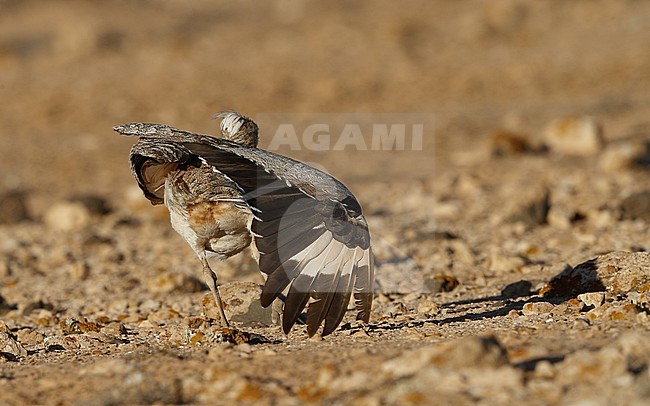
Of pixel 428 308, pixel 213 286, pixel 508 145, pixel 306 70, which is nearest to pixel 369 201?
pixel 508 145

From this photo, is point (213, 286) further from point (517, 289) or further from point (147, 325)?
point (517, 289)

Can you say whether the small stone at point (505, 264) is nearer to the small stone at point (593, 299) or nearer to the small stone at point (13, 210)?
the small stone at point (593, 299)

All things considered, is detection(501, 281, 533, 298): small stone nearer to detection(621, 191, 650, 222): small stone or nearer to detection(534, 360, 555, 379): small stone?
detection(534, 360, 555, 379): small stone

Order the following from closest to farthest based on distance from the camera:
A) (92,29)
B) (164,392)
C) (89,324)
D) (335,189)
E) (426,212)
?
(164,392) → (335,189) → (89,324) → (426,212) → (92,29)

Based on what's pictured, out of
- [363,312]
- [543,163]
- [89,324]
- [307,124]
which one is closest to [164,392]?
[363,312]

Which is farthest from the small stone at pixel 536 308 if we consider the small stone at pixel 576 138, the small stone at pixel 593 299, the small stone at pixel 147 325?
the small stone at pixel 576 138

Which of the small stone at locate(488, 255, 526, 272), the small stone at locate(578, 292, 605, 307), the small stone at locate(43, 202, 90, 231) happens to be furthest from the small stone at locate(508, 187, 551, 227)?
the small stone at locate(43, 202, 90, 231)

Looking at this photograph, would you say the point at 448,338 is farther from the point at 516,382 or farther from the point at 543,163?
the point at 543,163
